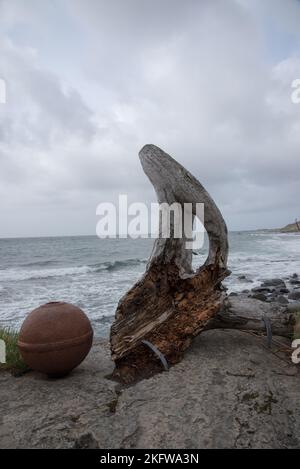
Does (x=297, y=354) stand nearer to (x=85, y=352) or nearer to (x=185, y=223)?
(x=185, y=223)

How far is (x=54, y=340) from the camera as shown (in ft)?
14.8

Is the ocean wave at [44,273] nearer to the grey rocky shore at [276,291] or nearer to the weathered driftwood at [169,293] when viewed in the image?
the grey rocky shore at [276,291]

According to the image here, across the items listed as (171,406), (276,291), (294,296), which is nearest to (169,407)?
(171,406)

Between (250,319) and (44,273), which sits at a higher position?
(250,319)

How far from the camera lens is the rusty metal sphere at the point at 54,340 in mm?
4508

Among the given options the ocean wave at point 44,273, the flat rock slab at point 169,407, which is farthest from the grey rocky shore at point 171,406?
the ocean wave at point 44,273

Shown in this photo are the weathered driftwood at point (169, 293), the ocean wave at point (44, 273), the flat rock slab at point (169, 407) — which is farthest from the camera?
the ocean wave at point (44, 273)

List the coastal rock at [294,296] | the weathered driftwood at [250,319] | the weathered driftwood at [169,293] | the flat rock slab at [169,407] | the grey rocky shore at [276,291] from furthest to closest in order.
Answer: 1. the coastal rock at [294,296]
2. the grey rocky shore at [276,291]
3. the weathered driftwood at [250,319]
4. the weathered driftwood at [169,293]
5. the flat rock slab at [169,407]

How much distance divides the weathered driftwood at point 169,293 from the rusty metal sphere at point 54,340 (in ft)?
1.82

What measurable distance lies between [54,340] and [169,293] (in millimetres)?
1843

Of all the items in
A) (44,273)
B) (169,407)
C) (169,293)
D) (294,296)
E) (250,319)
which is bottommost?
(44,273)

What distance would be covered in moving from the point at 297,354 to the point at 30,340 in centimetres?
397

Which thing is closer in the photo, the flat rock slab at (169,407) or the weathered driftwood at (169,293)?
the flat rock slab at (169,407)

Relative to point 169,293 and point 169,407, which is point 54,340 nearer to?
point 169,407
